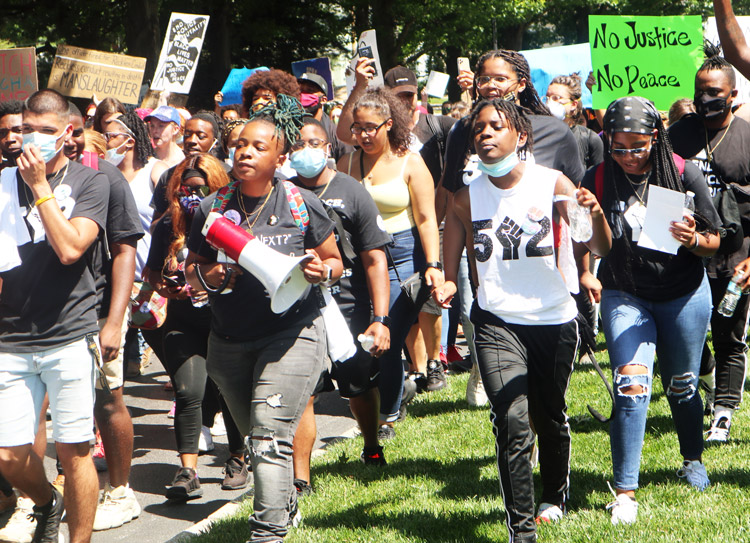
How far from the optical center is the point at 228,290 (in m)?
4.20

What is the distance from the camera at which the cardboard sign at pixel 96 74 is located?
34.6 feet

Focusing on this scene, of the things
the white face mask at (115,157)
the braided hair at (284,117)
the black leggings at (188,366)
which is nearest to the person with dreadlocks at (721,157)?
the braided hair at (284,117)

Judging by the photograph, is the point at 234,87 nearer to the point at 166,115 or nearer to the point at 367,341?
the point at 166,115

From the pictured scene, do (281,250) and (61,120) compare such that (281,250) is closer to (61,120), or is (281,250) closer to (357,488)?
(61,120)

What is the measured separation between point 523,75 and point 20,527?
382cm

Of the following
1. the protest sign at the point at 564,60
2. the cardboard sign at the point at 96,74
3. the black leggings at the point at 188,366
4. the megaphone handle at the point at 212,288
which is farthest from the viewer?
the protest sign at the point at 564,60

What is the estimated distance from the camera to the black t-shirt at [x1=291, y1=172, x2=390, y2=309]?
4957 mm

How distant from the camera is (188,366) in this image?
5.59 m

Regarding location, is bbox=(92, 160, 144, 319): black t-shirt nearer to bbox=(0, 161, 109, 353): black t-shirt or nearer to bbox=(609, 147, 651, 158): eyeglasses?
bbox=(0, 161, 109, 353): black t-shirt

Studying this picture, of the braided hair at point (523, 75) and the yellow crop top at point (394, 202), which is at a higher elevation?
the braided hair at point (523, 75)

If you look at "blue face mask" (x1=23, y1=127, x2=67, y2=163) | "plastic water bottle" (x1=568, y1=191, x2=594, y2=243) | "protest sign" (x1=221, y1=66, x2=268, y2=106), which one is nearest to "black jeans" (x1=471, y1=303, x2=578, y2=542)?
"plastic water bottle" (x1=568, y1=191, x2=594, y2=243)

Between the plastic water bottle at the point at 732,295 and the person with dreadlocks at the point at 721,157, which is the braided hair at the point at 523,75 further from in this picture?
the plastic water bottle at the point at 732,295

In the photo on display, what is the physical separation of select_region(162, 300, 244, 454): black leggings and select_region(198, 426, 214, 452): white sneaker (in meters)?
0.75

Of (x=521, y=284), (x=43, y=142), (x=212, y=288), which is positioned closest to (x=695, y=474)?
(x=521, y=284)
